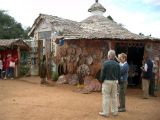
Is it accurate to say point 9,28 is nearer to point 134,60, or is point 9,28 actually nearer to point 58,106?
point 134,60

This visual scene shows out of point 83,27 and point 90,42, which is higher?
point 83,27

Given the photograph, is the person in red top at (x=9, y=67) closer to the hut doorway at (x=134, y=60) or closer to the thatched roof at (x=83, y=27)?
the thatched roof at (x=83, y=27)

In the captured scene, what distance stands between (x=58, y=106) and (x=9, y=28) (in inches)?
969

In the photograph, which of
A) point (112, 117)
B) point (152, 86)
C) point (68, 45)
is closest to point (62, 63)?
point (68, 45)

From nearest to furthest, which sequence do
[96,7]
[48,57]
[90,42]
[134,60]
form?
[90,42] → [134,60] → [48,57] → [96,7]

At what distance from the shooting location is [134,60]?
17.7m

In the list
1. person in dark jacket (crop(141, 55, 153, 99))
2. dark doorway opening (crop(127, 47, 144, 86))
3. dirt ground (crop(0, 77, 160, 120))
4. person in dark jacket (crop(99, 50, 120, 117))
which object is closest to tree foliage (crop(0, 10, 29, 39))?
dark doorway opening (crop(127, 47, 144, 86))

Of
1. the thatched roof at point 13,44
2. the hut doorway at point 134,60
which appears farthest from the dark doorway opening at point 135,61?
the thatched roof at point 13,44

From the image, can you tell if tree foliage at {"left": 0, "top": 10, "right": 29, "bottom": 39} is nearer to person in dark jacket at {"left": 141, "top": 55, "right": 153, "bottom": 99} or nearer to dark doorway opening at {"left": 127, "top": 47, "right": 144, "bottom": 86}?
dark doorway opening at {"left": 127, "top": 47, "right": 144, "bottom": 86}

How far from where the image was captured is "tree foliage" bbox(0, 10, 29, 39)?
32281 mm

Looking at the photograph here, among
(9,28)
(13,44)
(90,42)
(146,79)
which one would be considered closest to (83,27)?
(90,42)

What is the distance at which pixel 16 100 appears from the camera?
1100cm

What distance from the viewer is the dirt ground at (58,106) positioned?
28.5ft

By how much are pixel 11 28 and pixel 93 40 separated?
19.7 metres
